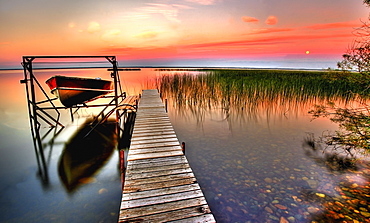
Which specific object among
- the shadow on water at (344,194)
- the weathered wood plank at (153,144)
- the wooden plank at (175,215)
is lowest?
the shadow on water at (344,194)

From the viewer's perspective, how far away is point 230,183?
4000 millimetres

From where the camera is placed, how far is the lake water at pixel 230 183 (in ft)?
10.5

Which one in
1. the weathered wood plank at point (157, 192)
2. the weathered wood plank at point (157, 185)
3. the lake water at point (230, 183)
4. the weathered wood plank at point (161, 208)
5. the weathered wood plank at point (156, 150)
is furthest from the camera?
the weathered wood plank at point (156, 150)

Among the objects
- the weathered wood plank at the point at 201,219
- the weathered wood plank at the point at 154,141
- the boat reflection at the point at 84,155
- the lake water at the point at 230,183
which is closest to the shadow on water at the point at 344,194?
the lake water at the point at 230,183

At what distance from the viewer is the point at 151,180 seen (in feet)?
9.04

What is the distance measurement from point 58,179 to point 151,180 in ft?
9.68

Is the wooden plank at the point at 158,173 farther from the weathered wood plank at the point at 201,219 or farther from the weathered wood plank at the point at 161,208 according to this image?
the weathered wood plank at the point at 201,219

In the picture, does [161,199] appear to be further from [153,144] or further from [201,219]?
[153,144]

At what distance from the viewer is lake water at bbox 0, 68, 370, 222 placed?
3.21m

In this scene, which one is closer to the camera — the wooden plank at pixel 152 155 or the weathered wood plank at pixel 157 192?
the weathered wood plank at pixel 157 192

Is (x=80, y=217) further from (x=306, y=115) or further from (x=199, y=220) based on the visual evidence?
(x=306, y=115)

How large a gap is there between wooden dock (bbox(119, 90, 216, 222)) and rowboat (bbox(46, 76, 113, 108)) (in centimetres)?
491

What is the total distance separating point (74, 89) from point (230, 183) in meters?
7.02

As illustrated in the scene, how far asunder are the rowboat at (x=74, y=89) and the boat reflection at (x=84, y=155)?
1275mm
